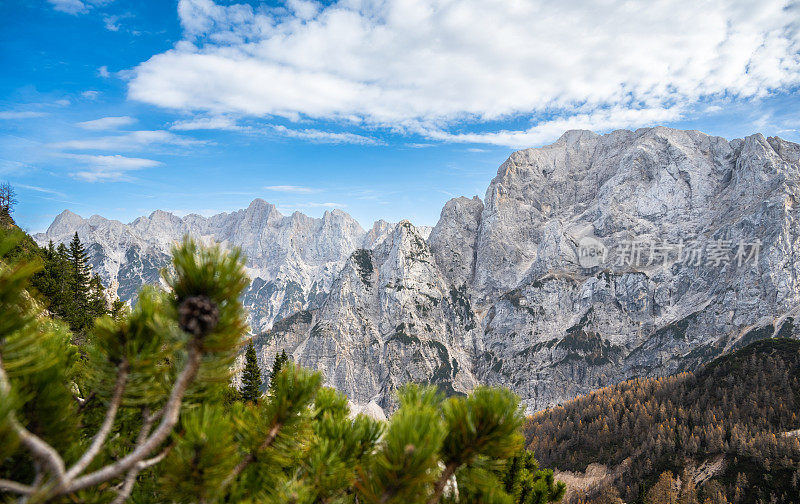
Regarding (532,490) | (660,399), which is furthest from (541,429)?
(532,490)

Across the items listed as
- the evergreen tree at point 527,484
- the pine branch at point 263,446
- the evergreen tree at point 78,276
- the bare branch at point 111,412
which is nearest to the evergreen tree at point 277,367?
the pine branch at point 263,446

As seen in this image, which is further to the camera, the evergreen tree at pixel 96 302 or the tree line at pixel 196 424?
the evergreen tree at pixel 96 302

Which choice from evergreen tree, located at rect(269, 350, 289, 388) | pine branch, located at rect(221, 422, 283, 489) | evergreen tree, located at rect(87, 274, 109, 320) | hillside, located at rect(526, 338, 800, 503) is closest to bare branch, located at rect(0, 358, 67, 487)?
pine branch, located at rect(221, 422, 283, 489)

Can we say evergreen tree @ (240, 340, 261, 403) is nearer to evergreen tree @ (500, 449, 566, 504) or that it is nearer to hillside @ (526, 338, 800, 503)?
evergreen tree @ (500, 449, 566, 504)

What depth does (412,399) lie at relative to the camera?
5.14m

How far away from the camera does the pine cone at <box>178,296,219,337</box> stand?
11.8ft

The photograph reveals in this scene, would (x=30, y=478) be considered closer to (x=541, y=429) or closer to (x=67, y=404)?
(x=67, y=404)

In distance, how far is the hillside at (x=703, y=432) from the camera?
94.6 meters

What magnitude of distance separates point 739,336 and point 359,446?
267 meters

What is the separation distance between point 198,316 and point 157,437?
43.1 inches

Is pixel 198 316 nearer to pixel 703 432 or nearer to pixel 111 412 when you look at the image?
pixel 111 412

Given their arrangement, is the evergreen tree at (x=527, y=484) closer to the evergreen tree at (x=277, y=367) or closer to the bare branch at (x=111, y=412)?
the evergreen tree at (x=277, y=367)

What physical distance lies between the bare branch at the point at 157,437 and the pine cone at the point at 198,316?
0.51 feet

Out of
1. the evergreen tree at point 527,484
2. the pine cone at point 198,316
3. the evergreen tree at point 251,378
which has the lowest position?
the evergreen tree at point 251,378
